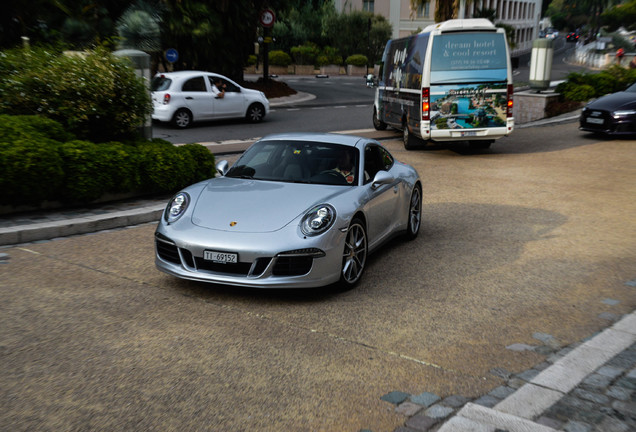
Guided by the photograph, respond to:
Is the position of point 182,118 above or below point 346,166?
below

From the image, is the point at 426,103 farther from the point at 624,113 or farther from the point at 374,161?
the point at 374,161

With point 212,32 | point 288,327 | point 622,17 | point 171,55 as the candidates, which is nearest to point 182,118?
point 171,55

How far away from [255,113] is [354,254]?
1643 centimetres

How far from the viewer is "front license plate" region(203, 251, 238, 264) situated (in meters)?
6.06

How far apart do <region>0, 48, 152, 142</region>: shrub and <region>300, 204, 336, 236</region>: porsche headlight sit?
524 centimetres

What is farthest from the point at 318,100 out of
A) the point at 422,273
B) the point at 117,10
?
the point at 422,273

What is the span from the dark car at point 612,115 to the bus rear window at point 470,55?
4.59 meters

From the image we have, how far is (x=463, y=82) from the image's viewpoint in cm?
1554

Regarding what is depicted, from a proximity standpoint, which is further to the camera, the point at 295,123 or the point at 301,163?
the point at 295,123

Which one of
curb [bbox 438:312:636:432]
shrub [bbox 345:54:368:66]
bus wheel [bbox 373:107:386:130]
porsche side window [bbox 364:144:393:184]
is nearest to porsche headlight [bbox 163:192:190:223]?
porsche side window [bbox 364:144:393:184]

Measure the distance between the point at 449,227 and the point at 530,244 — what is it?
48.1 inches

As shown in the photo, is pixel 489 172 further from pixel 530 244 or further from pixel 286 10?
pixel 286 10

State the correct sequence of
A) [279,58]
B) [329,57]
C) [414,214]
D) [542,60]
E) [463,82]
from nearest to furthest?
1. [414,214]
2. [463,82]
3. [542,60]
4. [279,58]
5. [329,57]

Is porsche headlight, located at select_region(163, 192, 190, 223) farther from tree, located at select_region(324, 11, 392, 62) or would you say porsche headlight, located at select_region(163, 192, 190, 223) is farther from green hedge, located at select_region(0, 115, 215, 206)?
tree, located at select_region(324, 11, 392, 62)
